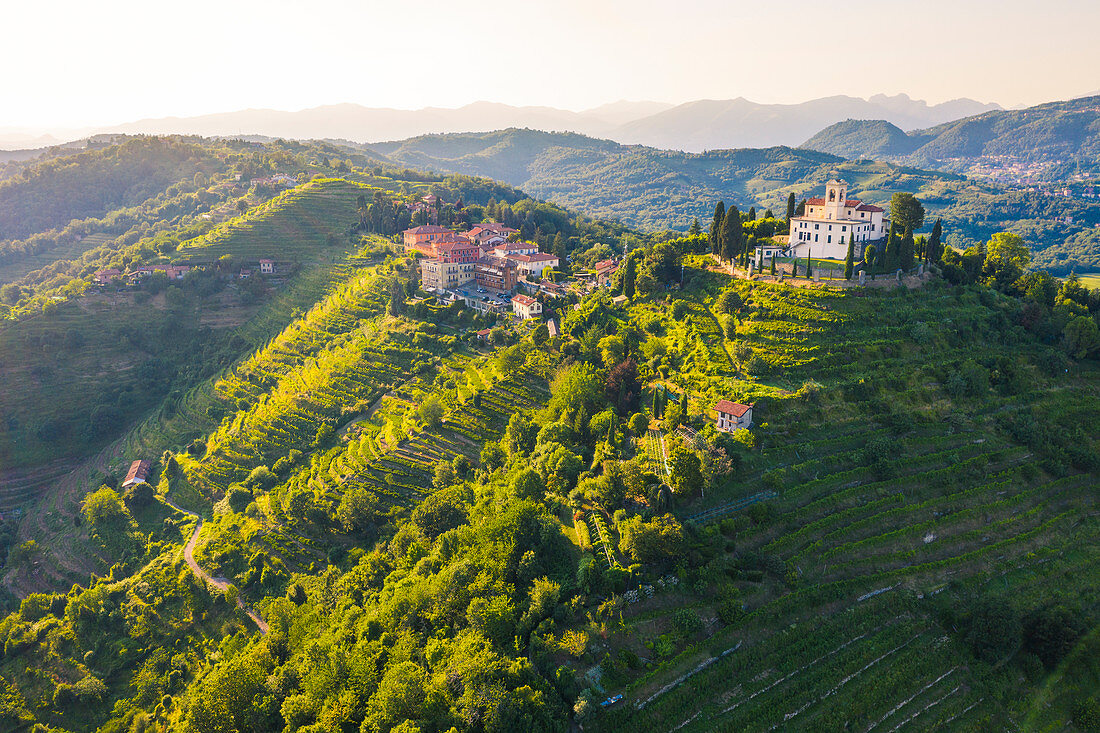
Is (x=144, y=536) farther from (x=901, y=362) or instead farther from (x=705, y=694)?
(x=901, y=362)

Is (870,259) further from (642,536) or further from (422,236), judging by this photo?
(422,236)

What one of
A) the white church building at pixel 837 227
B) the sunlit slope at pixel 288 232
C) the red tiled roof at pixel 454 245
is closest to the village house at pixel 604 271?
the red tiled roof at pixel 454 245

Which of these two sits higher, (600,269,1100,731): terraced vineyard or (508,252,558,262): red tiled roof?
(508,252,558,262): red tiled roof

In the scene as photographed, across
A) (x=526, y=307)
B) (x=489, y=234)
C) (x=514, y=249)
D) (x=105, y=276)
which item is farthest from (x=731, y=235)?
(x=105, y=276)

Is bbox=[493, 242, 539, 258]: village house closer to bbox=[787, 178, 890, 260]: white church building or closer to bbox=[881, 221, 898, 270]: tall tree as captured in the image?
bbox=[787, 178, 890, 260]: white church building

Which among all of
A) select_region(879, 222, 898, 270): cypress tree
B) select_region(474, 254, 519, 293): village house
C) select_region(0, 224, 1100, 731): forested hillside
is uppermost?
select_region(879, 222, 898, 270): cypress tree

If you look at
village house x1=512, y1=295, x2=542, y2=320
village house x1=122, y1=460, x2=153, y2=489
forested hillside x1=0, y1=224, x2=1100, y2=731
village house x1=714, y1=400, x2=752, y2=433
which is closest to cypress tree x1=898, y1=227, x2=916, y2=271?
forested hillside x1=0, y1=224, x2=1100, y2=731
